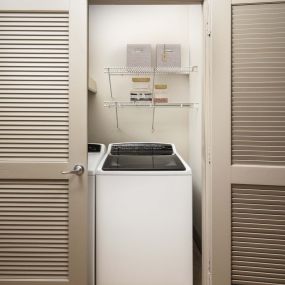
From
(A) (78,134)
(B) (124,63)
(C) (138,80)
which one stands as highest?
(B) (124,63)

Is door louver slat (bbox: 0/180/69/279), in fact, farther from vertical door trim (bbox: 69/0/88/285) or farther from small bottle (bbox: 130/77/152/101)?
small bottle (bbox: 130/77/152/101)

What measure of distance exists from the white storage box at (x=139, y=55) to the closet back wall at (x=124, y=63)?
21 centimetres

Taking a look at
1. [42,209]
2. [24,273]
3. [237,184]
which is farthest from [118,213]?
[237,184]

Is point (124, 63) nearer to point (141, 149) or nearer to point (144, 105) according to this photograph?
point (144, 105)

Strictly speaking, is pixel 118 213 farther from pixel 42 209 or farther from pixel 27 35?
pixel 27 35

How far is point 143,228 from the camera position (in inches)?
76.2

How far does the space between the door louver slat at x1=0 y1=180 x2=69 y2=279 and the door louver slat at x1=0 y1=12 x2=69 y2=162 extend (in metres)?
0.23

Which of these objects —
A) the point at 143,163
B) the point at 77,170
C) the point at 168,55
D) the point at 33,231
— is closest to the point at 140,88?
the point at 168,55

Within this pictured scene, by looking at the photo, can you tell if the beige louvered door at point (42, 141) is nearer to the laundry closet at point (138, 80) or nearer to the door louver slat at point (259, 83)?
the door louver slat at point (259, 83)

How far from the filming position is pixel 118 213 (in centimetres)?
193

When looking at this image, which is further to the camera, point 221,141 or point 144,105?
point 144,105

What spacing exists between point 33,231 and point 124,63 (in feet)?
6.83

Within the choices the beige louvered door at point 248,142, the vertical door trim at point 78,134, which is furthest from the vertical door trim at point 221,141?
the vertical door trim at point 78,134

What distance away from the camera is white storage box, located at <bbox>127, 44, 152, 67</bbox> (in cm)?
289
